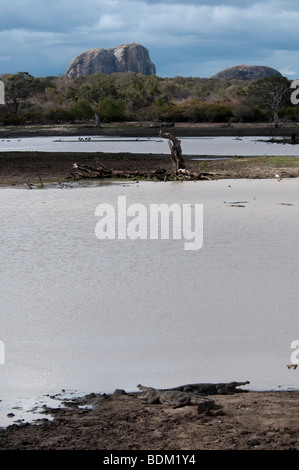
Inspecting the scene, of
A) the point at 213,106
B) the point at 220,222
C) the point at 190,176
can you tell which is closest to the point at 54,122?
the point at 213,106

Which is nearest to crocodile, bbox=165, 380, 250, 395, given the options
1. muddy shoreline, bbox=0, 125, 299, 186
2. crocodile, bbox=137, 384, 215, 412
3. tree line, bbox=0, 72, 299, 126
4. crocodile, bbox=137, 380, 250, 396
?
crocodile, bbox=137, 380, 250, 396

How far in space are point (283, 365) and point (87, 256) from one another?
500cm

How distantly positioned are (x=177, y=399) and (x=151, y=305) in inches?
118

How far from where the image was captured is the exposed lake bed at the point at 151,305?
582 cm

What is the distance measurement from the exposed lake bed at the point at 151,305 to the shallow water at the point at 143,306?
14 millimetres

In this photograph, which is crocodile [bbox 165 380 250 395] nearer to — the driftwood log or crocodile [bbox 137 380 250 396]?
crocodile [bbox 137 380 250 396]

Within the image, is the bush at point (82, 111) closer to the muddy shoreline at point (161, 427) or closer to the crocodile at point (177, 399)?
the crocodile at point (177, 399)

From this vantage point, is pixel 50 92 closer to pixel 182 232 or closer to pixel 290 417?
pixel 182 232

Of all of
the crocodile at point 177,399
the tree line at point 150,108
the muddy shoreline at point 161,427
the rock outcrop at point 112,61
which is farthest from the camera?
the rock outcrop at point 112,61

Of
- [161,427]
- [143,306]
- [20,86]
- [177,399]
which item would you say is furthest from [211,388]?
[20,86]

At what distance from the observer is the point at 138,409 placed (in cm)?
495

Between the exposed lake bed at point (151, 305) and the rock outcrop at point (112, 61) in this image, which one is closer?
the exposed lake bed at point (151, 305)

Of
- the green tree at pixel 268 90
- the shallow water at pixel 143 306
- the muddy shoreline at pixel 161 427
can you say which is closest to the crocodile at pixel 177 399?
the muddy shoreline at pixel 161 427
